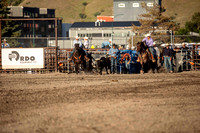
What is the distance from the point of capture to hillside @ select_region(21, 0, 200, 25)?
14038cm

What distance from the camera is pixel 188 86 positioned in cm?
1318

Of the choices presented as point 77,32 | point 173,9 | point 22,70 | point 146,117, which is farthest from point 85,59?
point 173,9

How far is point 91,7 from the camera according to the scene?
16475 cm

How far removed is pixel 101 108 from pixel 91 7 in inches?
6236

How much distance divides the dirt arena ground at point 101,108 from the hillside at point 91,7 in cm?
12413

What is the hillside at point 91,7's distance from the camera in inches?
5527

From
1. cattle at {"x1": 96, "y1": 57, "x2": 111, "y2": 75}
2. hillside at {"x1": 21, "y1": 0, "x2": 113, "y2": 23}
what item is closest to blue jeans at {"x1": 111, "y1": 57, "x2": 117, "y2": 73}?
cattle at {"x1": 96, "y1": 57, "x2": 111, "y2": 75}

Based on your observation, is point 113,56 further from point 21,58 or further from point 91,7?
point 91,7

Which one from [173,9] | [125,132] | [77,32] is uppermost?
[173,9]

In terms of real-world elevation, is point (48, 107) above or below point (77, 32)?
below

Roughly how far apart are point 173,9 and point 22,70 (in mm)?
131062

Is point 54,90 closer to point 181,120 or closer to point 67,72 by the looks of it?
point 181,120

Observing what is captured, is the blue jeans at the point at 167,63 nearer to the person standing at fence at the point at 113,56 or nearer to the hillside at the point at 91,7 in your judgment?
the person standing at fence at the point at 113,56

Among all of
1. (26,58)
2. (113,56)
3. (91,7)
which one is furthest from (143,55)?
(91,7)
